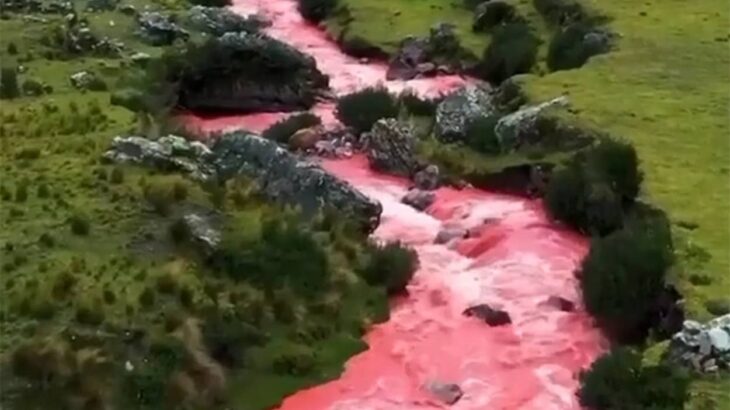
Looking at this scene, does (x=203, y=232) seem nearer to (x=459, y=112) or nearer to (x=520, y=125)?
(x=520, y=125)

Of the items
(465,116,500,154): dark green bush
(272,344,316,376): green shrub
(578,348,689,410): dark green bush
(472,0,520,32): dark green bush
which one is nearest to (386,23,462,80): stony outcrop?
(472,0,520,32): dark green bush

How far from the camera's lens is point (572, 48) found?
41.8m

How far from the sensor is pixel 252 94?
42.0 meters

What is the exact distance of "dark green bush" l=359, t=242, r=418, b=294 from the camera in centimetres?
2761

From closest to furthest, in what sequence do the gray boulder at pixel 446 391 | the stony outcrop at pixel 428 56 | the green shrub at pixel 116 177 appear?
1. the gray boulder at pixel 446 391
2. the green shrub at pixel 116 177
3. the stony outcrop at pixel 428 56

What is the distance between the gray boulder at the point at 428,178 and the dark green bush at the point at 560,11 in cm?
1202

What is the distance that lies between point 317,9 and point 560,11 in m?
12.4

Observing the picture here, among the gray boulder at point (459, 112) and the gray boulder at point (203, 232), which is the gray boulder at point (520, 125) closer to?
the gray boulder at point (459, 112)

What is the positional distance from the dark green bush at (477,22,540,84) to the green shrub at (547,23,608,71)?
2.25 ft

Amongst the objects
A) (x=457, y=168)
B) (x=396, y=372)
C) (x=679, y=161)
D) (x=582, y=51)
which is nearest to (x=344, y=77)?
(x=582, y=51)

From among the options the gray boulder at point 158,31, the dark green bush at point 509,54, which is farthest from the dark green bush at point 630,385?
the gray boulder at point 158,31

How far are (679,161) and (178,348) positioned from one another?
1397 cm

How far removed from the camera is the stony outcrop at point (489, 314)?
26422 millimetres

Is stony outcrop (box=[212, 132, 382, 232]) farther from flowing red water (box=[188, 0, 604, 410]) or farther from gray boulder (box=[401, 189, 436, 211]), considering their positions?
gray boulder (box=[401, 189, 436, 211])
